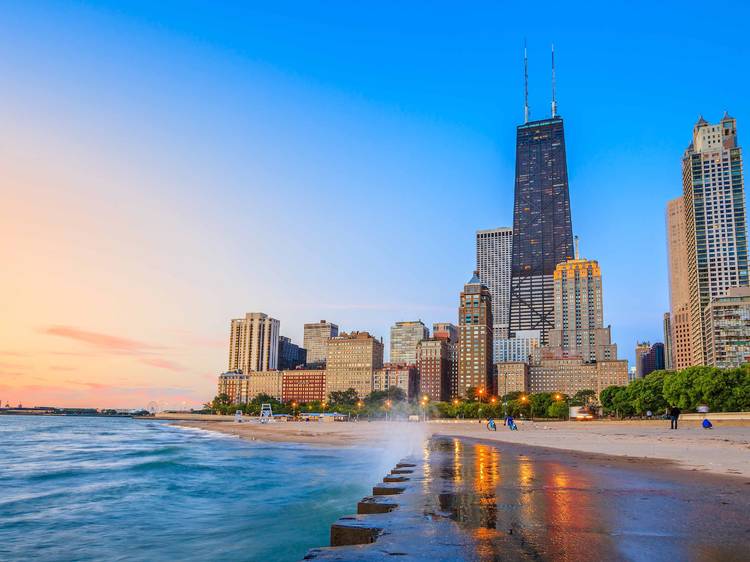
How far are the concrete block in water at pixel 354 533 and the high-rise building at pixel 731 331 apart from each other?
21927cm

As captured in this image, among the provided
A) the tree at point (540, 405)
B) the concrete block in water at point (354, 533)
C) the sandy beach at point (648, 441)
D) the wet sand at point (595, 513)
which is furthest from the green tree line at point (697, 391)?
the concrete block in water at point (354, 533)

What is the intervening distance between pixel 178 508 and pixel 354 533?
57.4 feet

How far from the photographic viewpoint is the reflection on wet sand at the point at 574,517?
18.2ft

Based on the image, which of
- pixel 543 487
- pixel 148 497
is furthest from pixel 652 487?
pixel 148 497

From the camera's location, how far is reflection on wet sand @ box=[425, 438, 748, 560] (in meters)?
5.54

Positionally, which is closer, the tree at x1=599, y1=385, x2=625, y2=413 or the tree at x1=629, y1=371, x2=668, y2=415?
the tree at x1=629, y1=371, x2=668, y2=415

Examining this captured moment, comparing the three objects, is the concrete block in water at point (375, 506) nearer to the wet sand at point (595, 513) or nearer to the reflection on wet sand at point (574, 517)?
the wet sand at point (595, 513)

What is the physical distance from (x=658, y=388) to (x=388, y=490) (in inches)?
4399

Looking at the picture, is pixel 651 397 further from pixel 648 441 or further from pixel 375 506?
pixel 375 506

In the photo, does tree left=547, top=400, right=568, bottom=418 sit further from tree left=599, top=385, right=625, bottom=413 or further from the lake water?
the lake water

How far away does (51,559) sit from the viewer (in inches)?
544

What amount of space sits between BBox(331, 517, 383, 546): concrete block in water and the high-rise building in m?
219

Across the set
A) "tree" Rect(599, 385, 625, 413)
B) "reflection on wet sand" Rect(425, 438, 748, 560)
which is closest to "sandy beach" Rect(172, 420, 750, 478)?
"reflection on wet sand" Rect(425, 438, 748, 560)

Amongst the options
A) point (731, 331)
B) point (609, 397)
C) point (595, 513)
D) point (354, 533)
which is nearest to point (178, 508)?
point (354, 533)
